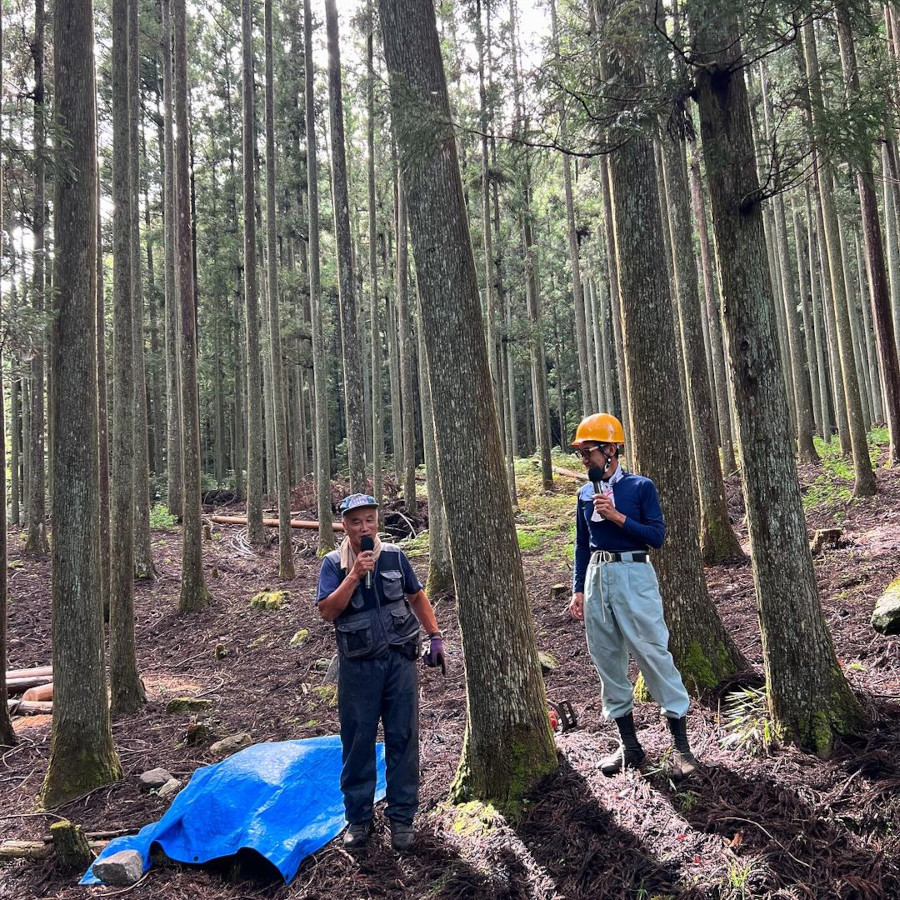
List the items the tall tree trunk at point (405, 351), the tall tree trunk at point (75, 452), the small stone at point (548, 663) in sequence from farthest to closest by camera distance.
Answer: the tall tree trunk at point (405, 351) → the small stone at point (548, 663) → the tall tree trunk at point (75, 452)

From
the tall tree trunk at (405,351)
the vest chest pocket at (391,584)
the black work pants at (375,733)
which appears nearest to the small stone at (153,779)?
the black work pants at (375,733)

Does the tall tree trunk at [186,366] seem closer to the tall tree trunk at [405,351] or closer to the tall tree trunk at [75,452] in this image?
the tall tree trunk at [405,351]

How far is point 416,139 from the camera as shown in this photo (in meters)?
4.10

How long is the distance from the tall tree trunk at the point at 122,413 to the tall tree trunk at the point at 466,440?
4674 mm

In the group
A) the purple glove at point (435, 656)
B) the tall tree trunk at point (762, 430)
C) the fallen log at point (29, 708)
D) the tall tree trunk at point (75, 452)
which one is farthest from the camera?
the fallen log at point (29, 708)

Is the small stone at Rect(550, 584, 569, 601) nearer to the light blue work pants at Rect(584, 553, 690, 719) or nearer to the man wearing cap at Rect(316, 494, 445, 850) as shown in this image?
the light blue work pants at Rect(584, 553, 690, 719)

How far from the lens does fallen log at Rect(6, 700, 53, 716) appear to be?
762 centimetres

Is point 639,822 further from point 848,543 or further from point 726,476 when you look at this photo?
point 726,476

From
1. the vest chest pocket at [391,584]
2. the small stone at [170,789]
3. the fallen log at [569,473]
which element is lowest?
the small stone at [170,789]

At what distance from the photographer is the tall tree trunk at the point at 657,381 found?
516cm

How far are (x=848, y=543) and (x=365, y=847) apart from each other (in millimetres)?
7484

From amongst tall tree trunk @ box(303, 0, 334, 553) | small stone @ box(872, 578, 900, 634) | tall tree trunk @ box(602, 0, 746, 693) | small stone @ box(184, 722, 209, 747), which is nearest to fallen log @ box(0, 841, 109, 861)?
small stone @ box(184, 722, 209, 747)

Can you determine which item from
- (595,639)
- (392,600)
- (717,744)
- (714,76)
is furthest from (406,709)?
(714,76)

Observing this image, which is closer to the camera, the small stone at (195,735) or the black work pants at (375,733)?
the black work pants at (375,733)
